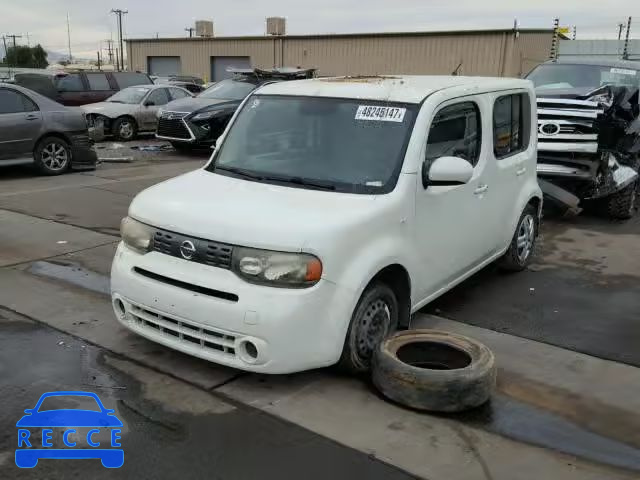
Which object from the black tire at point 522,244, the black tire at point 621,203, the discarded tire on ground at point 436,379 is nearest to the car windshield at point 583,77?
the black tire at point 621,203

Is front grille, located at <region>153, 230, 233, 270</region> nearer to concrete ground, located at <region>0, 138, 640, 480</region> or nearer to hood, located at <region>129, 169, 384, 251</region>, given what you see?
hood, located at <region>129, 169, 384, 251</region>

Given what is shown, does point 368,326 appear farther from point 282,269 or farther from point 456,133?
point 456,133

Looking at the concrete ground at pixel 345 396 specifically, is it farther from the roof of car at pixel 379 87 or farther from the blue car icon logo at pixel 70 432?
the roof of car at pixel 379 87

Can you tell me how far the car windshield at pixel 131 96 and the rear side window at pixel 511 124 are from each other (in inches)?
525

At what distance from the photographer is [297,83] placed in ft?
16.7

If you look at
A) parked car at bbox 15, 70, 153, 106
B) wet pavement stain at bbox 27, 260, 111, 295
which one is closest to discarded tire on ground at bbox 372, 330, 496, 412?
wet pavement stain at bbox 27, 260, 111, 295

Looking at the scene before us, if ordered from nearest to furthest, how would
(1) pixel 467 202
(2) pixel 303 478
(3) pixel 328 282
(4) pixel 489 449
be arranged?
(2) pixel 303 478 → (4) pixel 489 449 → (3) pixel 328 282 → (1) pixel 467 202

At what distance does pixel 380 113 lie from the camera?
4461 millimetres

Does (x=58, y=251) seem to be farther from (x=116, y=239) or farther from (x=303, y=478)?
(x=303, y=478)

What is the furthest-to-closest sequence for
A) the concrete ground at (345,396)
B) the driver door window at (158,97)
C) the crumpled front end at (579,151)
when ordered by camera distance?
1. the driver door window at (158,97)
2. the crumpled front end at (579,151)
3. the concrete ground at (345,396)

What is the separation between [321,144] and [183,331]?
1633 mm

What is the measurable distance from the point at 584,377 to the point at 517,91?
2.88 meters

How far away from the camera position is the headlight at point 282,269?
3.52 metres

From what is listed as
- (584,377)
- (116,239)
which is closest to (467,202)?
(584,377)
